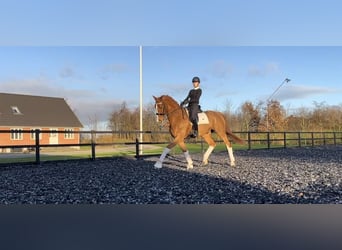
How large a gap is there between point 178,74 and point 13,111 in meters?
16.0

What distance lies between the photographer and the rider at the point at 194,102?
674 centimetres

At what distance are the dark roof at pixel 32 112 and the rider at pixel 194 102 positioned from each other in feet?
48.0

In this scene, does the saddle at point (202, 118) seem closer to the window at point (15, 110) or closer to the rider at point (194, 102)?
the rider at point (194, 102)

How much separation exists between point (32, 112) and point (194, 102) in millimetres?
16907

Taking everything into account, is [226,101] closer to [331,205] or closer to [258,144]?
[331,205]

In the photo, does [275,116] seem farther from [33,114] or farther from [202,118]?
[33,114]

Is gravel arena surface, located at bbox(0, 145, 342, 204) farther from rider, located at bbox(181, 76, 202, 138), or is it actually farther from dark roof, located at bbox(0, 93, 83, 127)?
dark roof, located at bbox(0, 93, 83, 127)

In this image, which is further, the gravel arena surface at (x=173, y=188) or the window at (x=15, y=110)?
the window at (x=15, y=110)

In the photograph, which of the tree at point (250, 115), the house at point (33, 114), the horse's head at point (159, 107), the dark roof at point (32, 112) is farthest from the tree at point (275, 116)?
the dark roof at point (32, 112)

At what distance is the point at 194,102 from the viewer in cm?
686

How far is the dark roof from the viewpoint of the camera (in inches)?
768

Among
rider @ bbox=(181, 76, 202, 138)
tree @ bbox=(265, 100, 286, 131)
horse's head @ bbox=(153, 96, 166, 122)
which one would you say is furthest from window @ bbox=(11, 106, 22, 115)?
rider @ bbox=(181, 76, 202, 138)

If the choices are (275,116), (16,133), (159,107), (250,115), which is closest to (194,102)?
(159,107)

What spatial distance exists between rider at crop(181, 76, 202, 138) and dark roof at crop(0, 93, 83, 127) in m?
14.6
